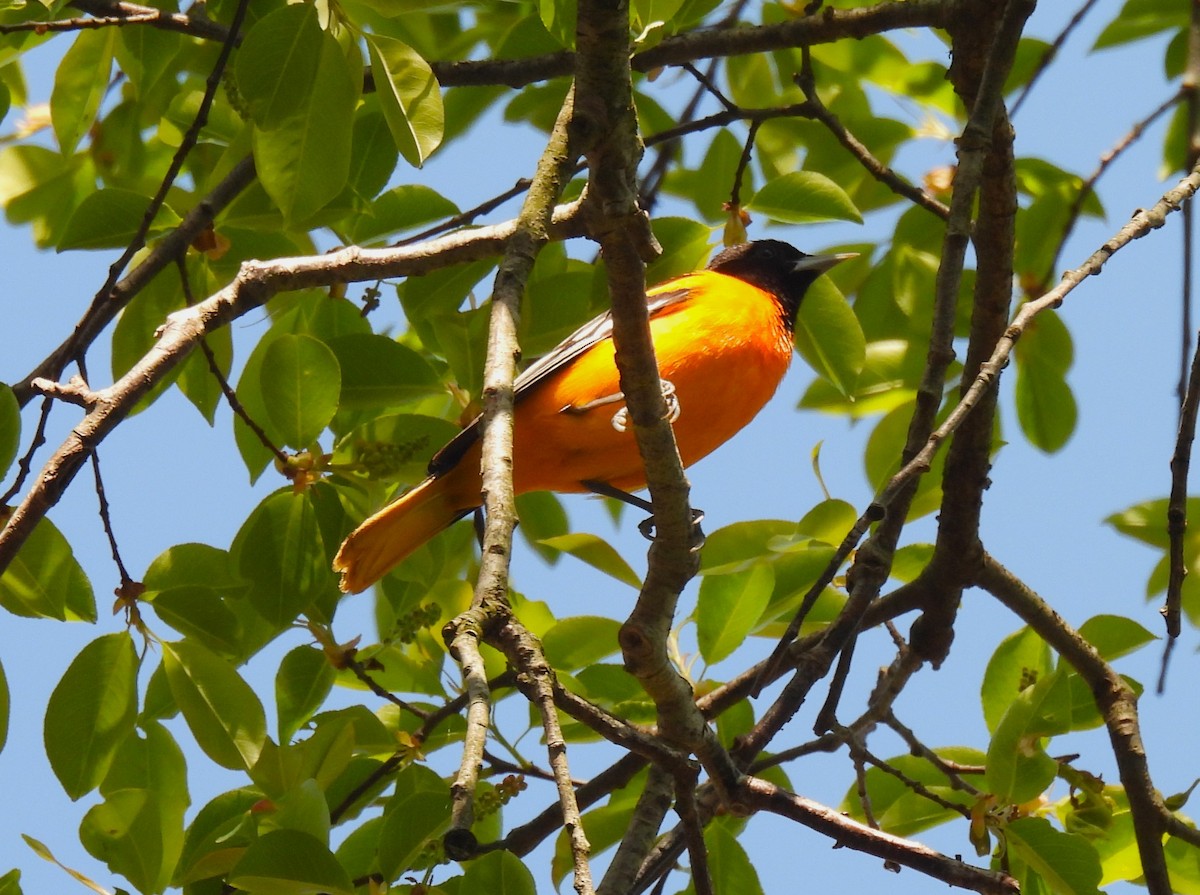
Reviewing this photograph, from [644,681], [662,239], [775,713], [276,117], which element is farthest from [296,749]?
[662,239]

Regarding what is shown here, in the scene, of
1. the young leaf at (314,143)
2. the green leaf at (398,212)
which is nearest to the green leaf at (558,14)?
the young leaf at (314,143)

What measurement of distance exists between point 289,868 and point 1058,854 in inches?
59.9

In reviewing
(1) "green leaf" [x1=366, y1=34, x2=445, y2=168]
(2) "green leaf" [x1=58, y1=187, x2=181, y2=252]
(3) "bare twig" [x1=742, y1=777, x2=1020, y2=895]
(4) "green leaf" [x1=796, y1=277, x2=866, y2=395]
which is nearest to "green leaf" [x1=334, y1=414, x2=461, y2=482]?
(2) "green leaf" [x1=58, y1=187, x2=181, y2=252]

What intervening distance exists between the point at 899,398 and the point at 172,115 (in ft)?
7.97

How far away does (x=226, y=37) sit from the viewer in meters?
3.52

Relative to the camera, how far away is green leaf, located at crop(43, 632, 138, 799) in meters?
2.79

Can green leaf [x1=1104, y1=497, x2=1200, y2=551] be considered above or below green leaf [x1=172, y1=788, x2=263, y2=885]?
above

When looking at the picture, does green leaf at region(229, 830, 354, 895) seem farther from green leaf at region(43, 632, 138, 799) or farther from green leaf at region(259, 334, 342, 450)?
green leaf at region(259, 334, 342, 450)

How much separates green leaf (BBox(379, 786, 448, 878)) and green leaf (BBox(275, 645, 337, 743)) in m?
1.11

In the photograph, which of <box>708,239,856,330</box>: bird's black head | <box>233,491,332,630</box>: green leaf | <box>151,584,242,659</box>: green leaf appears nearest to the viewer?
<box>151,584,242,659</box>: green leaf

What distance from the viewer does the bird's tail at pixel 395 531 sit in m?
3.55

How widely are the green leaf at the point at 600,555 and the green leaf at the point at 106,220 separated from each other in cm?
135

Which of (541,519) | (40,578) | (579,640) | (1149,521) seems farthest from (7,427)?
(1149,521)

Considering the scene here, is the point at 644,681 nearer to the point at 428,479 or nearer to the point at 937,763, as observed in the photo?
the point at 937,763
